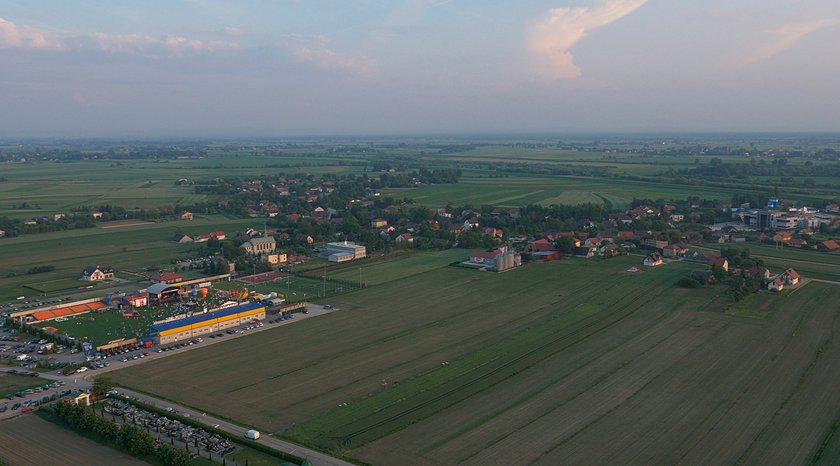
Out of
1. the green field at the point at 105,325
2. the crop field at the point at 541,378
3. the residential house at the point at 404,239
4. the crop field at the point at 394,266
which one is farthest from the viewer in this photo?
the residential house at the point at 404,239

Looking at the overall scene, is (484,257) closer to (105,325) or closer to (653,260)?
(653,260)

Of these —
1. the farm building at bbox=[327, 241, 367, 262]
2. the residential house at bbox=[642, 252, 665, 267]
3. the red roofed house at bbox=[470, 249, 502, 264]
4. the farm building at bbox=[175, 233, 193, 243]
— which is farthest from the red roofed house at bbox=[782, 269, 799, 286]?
the farm building at bbox=[175, 233, 193, 243]

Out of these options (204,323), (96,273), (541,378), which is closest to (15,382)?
(204,323)

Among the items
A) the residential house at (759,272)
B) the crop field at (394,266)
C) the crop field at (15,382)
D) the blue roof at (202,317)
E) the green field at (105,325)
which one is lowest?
the crop field at (394,266)

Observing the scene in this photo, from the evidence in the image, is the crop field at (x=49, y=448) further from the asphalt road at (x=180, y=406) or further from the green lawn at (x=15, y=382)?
the green lawn at (x=15, y=382)

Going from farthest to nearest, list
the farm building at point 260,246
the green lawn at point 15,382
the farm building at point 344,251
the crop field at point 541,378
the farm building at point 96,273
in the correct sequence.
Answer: the farm building at point 260,246, the farm building at point 344,251, the farm building at point 96,273, the green lawn at point 15,382, the crop field at point 541,378

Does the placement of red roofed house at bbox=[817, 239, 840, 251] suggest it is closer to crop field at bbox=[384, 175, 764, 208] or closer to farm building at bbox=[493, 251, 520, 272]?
farm building at bbox=[493, 251, 520, 272]

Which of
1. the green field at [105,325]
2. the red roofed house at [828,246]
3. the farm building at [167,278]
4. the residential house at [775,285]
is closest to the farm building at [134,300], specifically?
the green field at [105,325]
